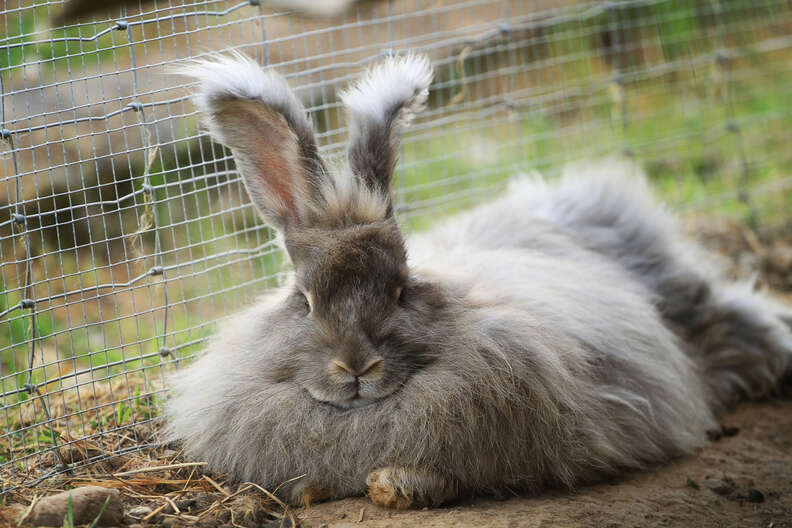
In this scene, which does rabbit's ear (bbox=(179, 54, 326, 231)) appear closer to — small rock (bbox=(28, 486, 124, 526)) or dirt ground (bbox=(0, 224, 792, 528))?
dirt ground (bbox=(0, 224, 792, 528))

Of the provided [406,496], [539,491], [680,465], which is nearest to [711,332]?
[680,465]

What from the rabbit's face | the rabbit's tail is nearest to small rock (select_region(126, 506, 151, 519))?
the rabbit's face

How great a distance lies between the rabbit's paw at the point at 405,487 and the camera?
2818 millimetres

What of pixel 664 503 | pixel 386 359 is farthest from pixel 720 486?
pixel 386 359

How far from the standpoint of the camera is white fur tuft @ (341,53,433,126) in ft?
10.1

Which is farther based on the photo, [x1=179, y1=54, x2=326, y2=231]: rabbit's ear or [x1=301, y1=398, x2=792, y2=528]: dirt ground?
[x1=179, y1=54, x2=326, y2=231]: rabbit's ear

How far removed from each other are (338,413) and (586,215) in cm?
193

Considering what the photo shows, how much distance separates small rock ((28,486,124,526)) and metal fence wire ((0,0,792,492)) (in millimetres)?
482

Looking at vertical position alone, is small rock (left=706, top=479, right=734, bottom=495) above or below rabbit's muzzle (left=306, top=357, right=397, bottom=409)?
below

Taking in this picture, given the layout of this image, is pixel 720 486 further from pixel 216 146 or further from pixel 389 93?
pixel 216 146

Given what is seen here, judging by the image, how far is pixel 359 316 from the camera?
111 inches

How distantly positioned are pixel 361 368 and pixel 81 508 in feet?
2.93

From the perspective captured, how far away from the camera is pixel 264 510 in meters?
2.91

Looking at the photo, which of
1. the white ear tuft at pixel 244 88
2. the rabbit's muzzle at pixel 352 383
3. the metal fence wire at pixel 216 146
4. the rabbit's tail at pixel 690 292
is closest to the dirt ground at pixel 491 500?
the metal fence wire at pixel 216 146
